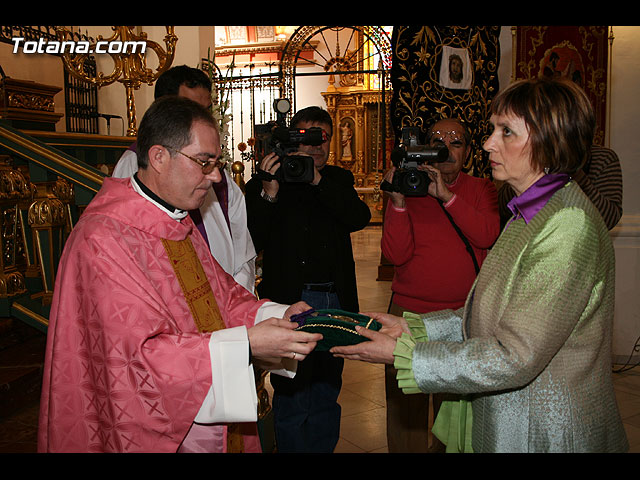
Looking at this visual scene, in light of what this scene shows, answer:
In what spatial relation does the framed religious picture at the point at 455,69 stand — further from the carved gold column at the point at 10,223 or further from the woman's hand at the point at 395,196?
the carved gold column at the point at 10,223

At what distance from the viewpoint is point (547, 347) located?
1.50 m

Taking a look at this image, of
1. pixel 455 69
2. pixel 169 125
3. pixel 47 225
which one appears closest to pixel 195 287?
pixel 169 125

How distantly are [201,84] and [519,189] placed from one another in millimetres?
1771

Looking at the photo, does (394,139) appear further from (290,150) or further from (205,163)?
(205,163)

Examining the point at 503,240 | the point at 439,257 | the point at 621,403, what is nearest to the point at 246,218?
the point at 439,257

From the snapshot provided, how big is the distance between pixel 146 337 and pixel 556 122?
1.31 metres

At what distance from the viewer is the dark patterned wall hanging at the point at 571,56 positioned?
4.82 metres

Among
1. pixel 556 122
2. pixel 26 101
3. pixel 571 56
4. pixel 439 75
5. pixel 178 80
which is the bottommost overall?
pixel 556 122

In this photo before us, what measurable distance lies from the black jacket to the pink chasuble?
46.8 inches

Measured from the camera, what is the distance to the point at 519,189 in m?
1.74

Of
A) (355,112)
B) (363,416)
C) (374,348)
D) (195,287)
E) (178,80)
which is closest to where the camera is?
(374,348)

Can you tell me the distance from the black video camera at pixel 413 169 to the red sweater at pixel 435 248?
136 mm

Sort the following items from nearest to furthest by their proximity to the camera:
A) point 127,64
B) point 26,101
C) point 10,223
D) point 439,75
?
1. point 10,223
2. point 439,75
3. point 127,64
4. point 26,101

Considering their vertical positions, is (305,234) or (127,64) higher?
(127,64)
